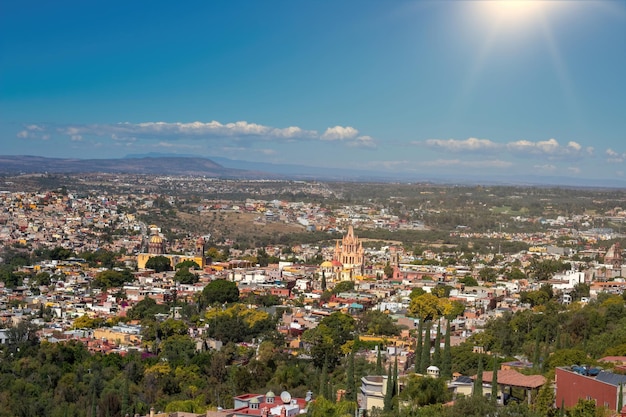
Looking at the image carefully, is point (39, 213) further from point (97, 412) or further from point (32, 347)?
point (97, 412)

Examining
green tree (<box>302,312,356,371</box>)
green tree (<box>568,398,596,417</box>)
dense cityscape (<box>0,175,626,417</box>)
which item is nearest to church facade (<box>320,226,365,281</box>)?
dense cityscape (<box>0,175,626,417</box>)

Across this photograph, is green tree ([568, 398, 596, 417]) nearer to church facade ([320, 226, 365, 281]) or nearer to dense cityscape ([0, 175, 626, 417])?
dense cityscape ([0, 175, 626, 417])

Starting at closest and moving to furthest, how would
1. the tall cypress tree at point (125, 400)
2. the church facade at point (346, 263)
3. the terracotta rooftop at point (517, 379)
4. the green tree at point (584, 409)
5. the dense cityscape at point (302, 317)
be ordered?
the green tree at point (584, 409) < the terracotta rooftop at point (517, 379) < the dense cityscape at point (302, 317) < the tall cypress tree at point (125, 400) < the church facade at point (346, 263)

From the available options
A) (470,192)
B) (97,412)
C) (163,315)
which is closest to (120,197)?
(470,192)

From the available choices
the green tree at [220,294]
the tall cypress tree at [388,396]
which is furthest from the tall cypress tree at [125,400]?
the green tree at [220,294]

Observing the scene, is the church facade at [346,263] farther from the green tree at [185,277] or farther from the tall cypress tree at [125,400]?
the tall cypress tree at [125,400]

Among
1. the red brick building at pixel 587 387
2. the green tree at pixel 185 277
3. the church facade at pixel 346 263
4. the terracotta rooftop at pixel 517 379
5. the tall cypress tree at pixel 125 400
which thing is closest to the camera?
the red brick building at pixel 587 387

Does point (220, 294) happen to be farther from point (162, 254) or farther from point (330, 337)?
point (162, 254)

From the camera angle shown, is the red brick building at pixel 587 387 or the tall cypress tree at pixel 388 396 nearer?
the red brick building at pixel 587 387
